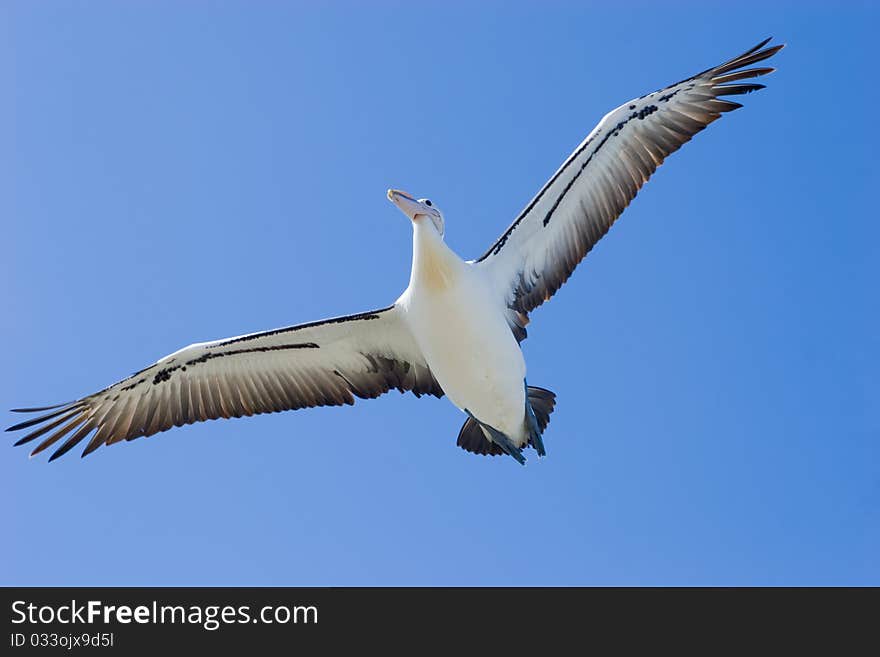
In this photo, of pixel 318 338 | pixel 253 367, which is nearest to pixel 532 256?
pixel 318 338

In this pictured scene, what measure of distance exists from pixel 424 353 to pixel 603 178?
2782mm

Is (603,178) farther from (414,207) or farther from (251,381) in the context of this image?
(251,381)

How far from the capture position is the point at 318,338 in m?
12.1

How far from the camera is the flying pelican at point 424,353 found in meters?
11.9

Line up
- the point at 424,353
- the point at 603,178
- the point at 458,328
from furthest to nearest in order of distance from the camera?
the point at 603,178 < the point at 424,353 < the point at 458,328

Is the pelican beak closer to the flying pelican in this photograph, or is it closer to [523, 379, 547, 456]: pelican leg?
the flying pelican

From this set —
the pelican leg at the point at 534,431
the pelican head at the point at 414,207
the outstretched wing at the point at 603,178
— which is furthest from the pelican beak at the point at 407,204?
the pelican leg at the point at 534,431

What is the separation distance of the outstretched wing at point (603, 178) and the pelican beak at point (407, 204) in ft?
3.51

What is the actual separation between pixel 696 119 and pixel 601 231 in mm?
1580

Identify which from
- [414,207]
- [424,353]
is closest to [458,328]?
[424,353]

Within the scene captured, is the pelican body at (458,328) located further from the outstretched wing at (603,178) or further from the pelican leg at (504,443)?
the outstretched wing at (603,178)

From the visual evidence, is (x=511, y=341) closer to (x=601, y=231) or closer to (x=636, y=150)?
(x=601, y=231)

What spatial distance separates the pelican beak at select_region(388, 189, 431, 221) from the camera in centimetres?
1130

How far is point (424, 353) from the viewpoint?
11.5m
